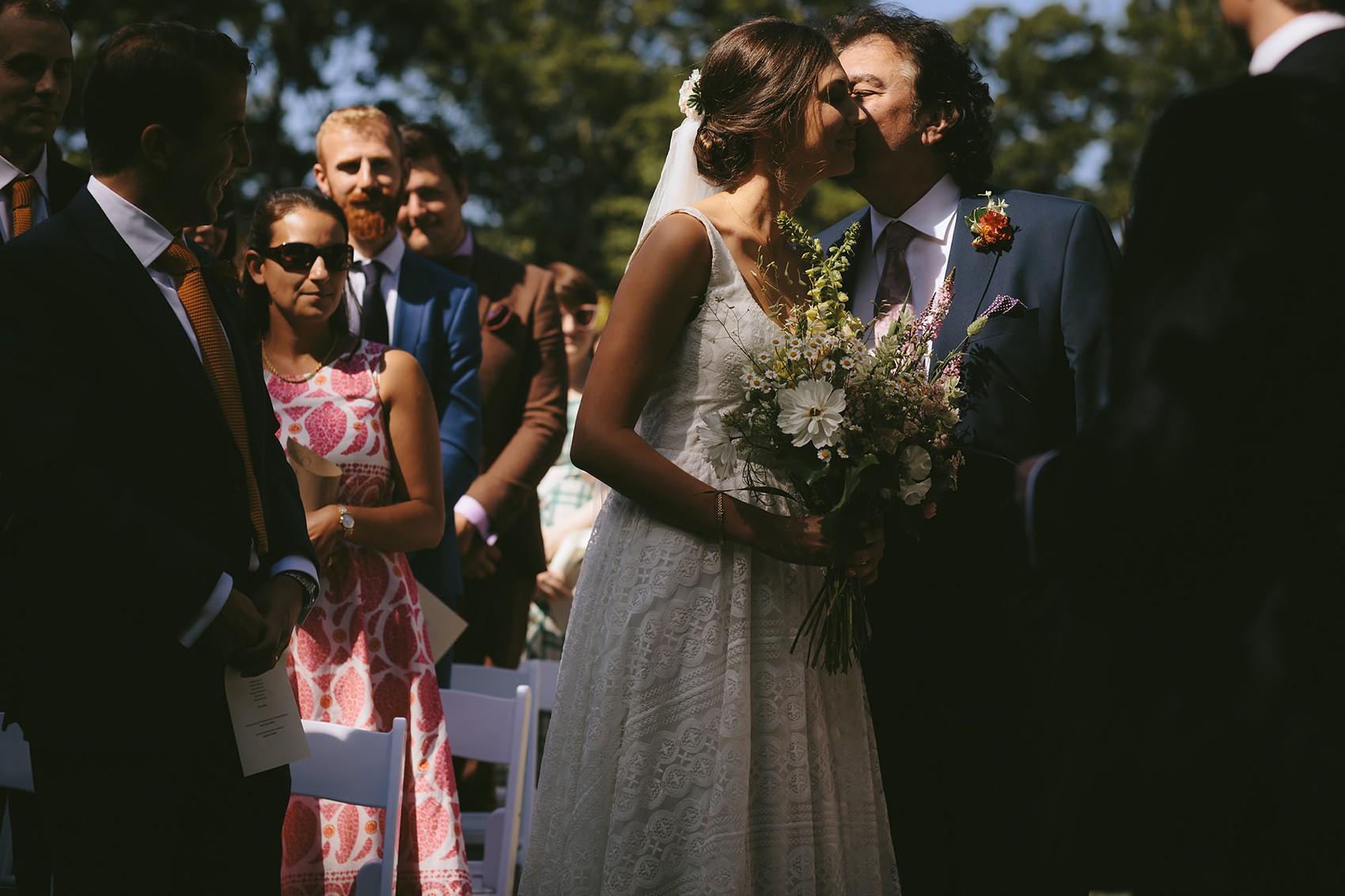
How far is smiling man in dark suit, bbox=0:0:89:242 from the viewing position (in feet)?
13.8

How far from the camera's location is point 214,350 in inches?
118

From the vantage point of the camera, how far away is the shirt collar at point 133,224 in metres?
2.94

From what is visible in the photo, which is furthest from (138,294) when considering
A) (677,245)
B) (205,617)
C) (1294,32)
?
(1294,32)

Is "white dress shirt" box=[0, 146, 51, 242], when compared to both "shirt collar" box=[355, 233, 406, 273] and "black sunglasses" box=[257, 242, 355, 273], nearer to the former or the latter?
"black sunglasses" box=[257, 242, 355, 273]

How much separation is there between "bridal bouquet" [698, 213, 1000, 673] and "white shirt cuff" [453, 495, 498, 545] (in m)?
2.74

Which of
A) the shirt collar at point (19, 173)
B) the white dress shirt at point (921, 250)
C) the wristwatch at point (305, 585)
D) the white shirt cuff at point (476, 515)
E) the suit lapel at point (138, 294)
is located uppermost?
the shirt collar at point (19, 173)

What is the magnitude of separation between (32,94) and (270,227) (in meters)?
0.86

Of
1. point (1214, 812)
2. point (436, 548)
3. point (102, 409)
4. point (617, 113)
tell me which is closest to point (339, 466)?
point (436, 548)

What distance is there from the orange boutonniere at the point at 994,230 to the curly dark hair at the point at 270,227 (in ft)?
6.79

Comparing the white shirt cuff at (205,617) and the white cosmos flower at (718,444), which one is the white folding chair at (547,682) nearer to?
the white cosmos flower at (718,444)

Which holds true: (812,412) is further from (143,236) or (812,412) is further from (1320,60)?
(143,236)

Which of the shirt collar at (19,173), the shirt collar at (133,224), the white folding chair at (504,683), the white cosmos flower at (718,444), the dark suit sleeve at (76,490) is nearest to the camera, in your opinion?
the dark suit sleeve at (76,490)

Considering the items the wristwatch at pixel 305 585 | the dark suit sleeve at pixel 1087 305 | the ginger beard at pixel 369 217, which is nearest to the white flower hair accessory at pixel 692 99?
the dark suit sleeve at pixel 1087 305

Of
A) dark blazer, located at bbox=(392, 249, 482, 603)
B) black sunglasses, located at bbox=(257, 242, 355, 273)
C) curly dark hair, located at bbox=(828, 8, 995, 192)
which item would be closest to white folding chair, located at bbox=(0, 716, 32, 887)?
black sunglasses, located at bbox=(257, 242, 355, 273)
